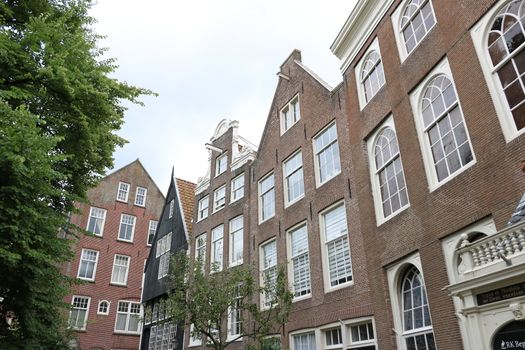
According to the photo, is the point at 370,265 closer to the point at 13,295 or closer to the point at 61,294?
the point at 61,294

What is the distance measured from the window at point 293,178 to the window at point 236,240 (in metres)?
3.79

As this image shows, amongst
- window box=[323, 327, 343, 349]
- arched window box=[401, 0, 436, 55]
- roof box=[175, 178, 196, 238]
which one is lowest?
window box=[323, 327, 343, 349]

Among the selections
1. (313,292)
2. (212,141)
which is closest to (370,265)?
(313,292)

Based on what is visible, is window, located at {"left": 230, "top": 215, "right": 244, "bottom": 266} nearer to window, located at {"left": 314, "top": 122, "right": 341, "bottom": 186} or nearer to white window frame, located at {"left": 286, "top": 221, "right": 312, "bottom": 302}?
white window frame, located at {"left": 286, "top": 221, "right": 312, "bottom": 302}

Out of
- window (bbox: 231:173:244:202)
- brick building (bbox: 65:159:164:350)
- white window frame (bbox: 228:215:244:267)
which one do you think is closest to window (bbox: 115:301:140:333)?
brick building (bbox: 65:159:164:350)

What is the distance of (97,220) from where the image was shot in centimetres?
3145

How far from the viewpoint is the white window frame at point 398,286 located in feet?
33.7

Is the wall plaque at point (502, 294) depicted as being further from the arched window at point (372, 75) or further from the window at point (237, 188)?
the window at point (237, 188)

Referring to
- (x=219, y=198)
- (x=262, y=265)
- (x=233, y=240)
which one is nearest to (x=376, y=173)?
(x=262, y=265)

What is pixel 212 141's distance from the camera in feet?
82.0

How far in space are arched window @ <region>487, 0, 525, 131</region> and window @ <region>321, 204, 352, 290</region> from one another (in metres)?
6.81

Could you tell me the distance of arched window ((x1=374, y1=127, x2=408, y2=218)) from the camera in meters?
11.3

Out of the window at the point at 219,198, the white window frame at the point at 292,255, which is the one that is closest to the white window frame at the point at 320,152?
the white window frame at the point at 292,255

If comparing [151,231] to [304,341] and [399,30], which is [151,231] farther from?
[399,30]
